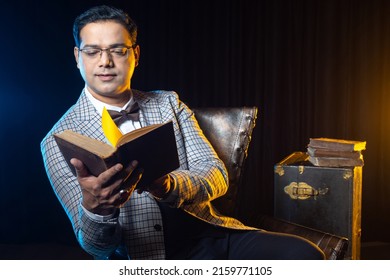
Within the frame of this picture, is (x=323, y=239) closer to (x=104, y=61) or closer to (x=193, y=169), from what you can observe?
(x=193, y=169)

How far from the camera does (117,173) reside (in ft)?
4.82

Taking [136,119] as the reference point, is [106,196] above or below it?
below

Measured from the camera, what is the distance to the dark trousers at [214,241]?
1.91 metres

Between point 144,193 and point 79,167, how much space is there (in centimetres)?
47

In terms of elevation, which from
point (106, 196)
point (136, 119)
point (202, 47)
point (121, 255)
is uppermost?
point (202, 47)

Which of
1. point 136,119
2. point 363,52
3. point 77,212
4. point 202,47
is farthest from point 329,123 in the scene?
point 77,212

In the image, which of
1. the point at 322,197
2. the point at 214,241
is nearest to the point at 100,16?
the point at 214,241

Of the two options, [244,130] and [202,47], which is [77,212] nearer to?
[244,130]

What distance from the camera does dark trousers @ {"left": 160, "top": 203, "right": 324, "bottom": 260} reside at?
6.27 ft

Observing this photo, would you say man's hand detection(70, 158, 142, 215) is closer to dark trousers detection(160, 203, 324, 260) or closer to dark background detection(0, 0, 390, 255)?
dark trousers detection(160, 203, 324, 260)

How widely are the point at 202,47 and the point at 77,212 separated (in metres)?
1.65

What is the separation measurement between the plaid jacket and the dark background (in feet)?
3.12

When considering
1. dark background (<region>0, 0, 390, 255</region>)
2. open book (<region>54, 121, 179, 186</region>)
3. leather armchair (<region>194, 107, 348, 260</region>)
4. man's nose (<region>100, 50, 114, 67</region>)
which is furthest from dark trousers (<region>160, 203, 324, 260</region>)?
dark background (<region>0, 0, 390, 255</region>)

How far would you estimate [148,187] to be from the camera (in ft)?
5.53
